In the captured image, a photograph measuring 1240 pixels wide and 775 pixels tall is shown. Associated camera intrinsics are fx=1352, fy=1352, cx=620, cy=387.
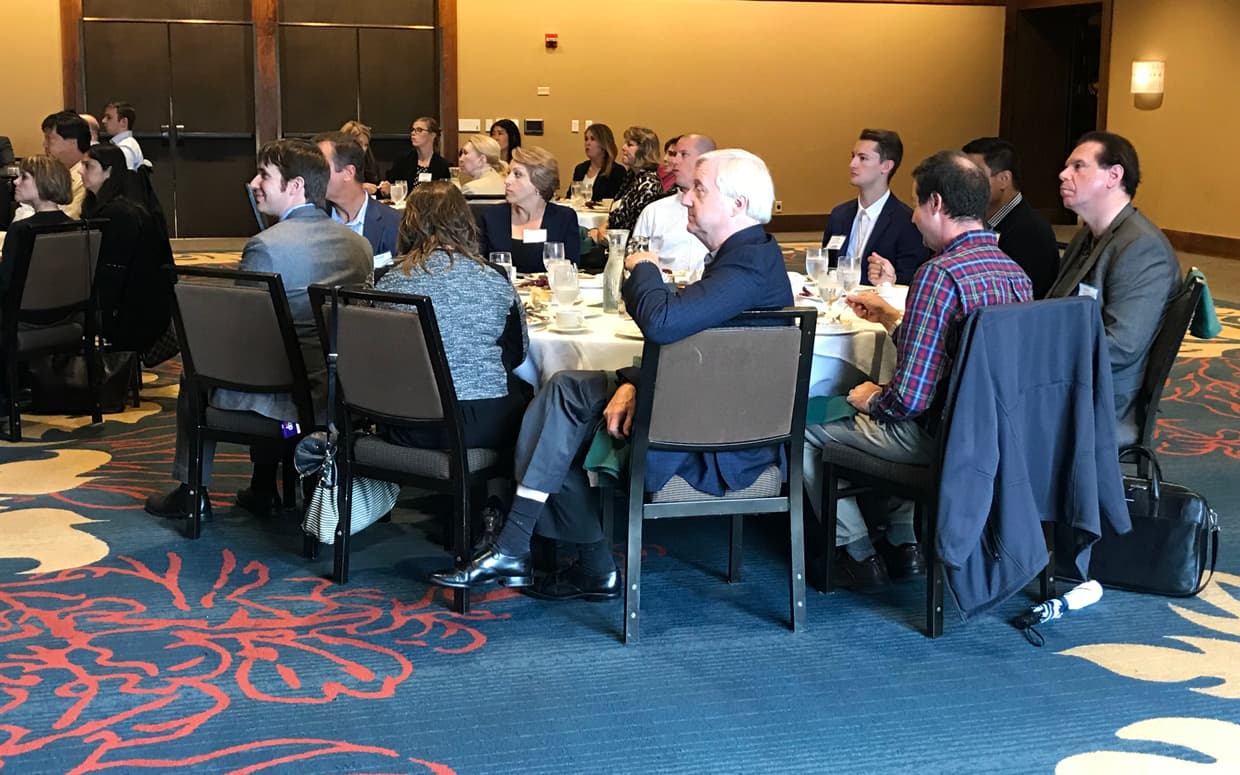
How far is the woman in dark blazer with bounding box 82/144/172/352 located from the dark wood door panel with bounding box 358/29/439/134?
8033mm

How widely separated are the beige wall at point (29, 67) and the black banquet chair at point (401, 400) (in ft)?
38.8

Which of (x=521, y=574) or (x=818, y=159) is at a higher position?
Answer: (x=818, y=159)

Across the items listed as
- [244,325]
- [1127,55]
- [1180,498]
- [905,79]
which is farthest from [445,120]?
[1180,498]

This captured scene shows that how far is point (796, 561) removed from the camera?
3.81 meters

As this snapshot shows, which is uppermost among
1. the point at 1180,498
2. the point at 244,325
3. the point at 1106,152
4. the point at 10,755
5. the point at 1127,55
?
the point at 1127,55

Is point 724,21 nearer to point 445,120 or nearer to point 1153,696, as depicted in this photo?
point 445,120

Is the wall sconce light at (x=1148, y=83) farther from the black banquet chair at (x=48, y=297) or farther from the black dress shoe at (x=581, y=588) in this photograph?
the black dress shoe at (x=581, y=588)

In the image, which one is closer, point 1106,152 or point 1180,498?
point 1180,498

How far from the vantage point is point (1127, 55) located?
612 inches

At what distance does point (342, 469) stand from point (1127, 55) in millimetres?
13803

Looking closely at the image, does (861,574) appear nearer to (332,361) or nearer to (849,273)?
(849,273)

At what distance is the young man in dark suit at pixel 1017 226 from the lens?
533 centimetres

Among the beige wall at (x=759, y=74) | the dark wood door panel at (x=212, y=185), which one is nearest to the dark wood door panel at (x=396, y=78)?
the beige wall at (x=759, y=74)

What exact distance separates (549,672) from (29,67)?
42.7ft
